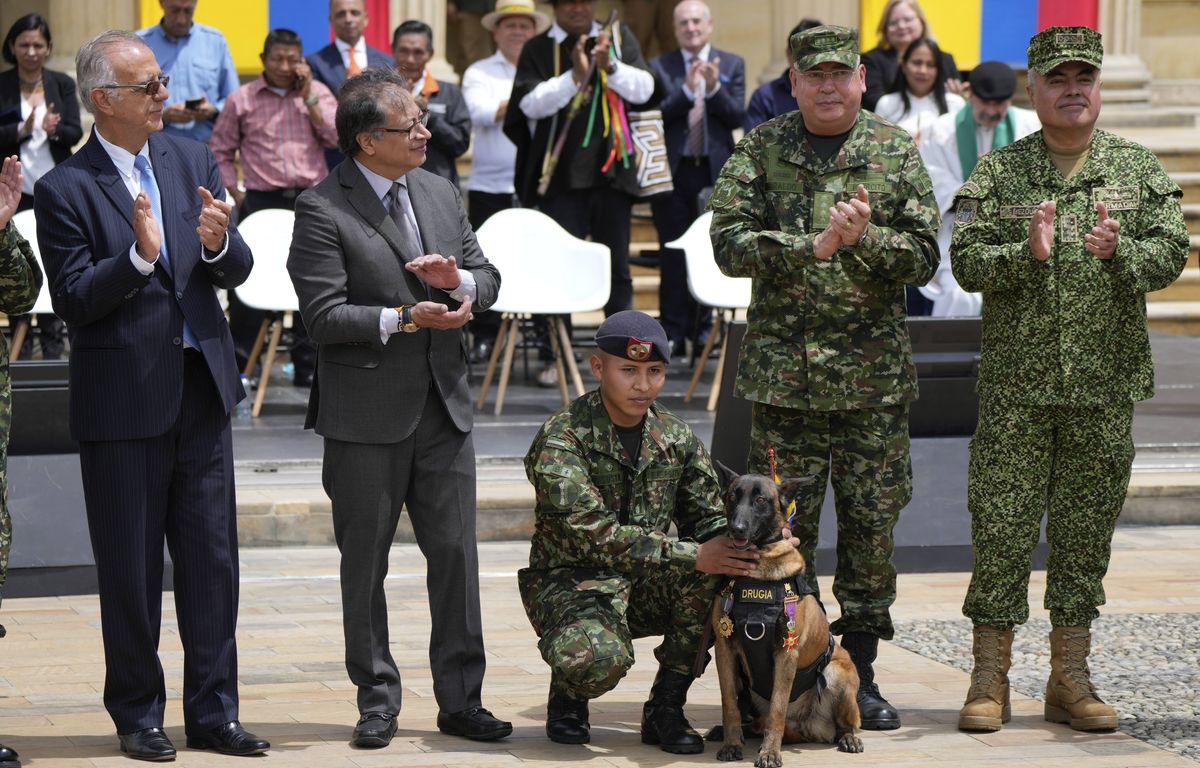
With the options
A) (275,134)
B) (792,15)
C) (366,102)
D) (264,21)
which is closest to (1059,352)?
(366,102)

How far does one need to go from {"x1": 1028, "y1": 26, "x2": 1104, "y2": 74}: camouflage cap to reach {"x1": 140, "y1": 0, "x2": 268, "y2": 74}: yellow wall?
872cm

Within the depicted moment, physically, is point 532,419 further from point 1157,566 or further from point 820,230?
point 820,230

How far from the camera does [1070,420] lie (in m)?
5.54

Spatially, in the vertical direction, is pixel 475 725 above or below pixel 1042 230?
below

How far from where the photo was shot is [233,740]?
5195mm

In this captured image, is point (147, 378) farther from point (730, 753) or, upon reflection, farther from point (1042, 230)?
point (1042, 230)

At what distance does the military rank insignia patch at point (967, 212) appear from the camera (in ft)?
18.2

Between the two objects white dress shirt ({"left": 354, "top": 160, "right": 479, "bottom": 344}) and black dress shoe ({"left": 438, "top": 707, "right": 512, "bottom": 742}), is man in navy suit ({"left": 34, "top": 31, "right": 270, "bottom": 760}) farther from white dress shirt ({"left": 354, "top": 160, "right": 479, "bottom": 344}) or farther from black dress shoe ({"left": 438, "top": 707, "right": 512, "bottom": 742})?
black dress shoe ({"left": 438, "top": 707, "right": 512, "bottom": 742})

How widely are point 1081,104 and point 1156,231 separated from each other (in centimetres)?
42

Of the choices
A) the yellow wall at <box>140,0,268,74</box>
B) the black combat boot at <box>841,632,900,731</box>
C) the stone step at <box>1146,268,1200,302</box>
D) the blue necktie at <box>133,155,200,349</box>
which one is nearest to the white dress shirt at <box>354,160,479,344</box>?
the blue necktie at <box>133,155,200,349</box>

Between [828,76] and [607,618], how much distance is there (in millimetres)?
1653

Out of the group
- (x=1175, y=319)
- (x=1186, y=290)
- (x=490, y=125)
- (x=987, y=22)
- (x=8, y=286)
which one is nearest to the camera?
(x=8, y=286)

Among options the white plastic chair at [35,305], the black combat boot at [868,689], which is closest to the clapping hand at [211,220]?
the black combat boot at [868,689]

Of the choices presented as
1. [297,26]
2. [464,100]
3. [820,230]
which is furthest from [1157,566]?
[297,26]
